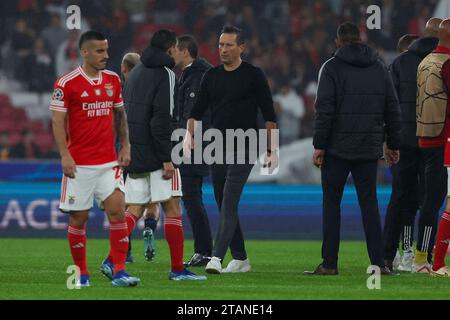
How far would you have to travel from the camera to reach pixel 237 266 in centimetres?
1132

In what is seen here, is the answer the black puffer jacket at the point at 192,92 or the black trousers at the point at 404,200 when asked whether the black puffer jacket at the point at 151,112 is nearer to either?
the black puffer jacket at the point at 192,92

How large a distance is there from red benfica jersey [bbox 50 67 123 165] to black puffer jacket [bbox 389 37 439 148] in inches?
125

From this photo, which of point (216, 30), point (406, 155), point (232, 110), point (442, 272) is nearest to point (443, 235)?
point (442, 272)

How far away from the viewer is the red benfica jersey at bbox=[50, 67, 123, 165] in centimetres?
909

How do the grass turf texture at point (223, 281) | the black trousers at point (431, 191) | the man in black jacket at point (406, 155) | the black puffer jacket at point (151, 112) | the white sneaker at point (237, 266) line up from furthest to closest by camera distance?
the man in black jacket at point (406, 155) → the white sneaker at point (237, 266) → the black trousers at point (431, 191) → the black puffer jacket at point (151, 112) → the grass turf texture at point (223, 281)

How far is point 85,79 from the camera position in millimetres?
9172

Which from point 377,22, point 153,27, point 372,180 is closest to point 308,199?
point 377,22

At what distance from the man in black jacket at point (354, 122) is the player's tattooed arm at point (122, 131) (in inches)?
71.8

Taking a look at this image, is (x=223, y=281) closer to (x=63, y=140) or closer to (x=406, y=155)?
(x=63, y=140)

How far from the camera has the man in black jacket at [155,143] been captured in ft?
32.5

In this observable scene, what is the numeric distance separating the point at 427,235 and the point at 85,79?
3.70 meters

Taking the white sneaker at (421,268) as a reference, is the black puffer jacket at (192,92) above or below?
above

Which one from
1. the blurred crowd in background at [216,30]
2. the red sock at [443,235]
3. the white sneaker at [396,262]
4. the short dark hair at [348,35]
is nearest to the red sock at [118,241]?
the short dark hair at [348,35]


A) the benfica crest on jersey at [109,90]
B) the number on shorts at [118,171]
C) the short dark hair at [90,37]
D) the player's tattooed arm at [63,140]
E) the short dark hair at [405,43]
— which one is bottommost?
the number on shorts at [118,171]
